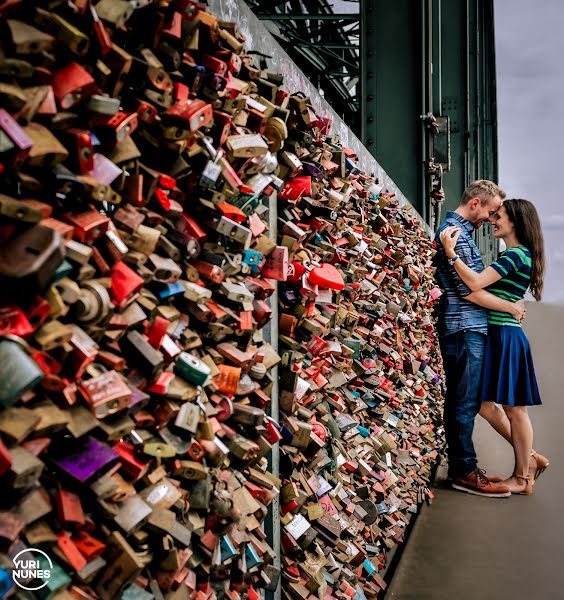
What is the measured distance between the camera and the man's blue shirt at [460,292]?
175 inches

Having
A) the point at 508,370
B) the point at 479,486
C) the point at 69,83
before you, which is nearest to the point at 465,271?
the point at 508,370

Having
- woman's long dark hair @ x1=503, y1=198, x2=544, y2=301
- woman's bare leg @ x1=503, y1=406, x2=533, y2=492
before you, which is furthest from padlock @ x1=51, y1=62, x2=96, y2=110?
woman's bare leg @ x1=503, y1=406, x2=533, y2=492

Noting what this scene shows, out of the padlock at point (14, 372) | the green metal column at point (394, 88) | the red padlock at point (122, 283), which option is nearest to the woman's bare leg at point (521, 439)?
the green metal column at point (394, 88)

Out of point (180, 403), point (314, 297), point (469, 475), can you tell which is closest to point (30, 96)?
point (180, 403)

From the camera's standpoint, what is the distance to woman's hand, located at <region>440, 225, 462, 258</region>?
443cm

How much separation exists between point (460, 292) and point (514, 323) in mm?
429

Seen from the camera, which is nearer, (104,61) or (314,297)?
(104,61)

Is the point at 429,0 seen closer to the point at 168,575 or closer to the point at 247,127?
the point at 247,127

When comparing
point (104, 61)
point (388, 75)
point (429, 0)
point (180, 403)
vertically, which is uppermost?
point (429, 0)

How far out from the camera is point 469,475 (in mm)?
4406

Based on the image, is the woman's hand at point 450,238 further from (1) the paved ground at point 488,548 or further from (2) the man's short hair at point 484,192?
(1) the paved ground at point 488,548

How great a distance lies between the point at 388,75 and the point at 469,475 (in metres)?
5.29

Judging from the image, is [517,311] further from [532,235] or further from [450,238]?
[450,238]

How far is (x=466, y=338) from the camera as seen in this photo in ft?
14.6
